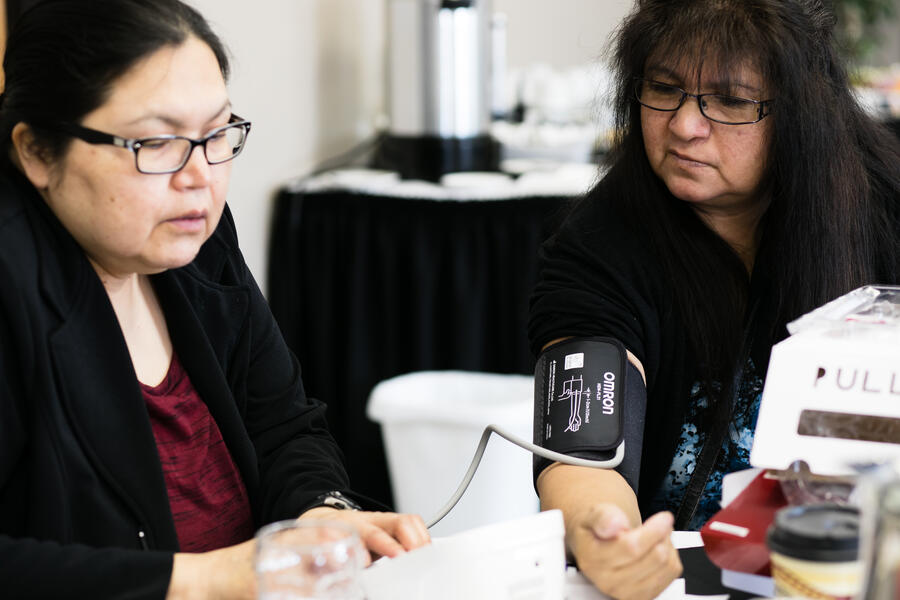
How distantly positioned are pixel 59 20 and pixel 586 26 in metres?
4.99

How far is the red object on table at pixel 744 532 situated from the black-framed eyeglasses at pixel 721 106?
567mm

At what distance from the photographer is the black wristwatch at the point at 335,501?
3.98ft

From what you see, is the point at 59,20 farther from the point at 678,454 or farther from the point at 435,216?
the point at 435,216

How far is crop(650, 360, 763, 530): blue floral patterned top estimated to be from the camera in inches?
55.8

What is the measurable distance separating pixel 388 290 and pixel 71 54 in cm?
188

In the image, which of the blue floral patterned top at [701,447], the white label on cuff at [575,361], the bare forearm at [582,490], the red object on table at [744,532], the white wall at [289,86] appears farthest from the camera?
the white wall at [289,86]

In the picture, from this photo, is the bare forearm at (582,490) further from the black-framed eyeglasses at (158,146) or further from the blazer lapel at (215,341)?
the black-framed eyeglasses at (158,146)

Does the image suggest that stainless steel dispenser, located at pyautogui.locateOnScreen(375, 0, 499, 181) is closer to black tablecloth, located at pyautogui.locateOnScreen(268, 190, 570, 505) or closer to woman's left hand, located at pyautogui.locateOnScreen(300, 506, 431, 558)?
black tablecloth, located at pyautogui.locateOnScreen(268, 190, 570, 505)

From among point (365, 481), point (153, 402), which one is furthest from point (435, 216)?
point (153, 402)

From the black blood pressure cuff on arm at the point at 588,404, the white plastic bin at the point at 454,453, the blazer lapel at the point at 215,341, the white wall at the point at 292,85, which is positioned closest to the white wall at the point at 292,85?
the white wall at the point at 292,85

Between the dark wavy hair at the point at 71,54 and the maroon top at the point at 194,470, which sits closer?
the dark wavy hair at the point at 71,54

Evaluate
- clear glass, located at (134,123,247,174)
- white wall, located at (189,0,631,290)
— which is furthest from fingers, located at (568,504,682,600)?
white wall, located at (189,0,631,290)

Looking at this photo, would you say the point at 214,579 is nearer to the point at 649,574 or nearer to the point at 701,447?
the point at 649,574

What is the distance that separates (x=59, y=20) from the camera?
103 centimetres
